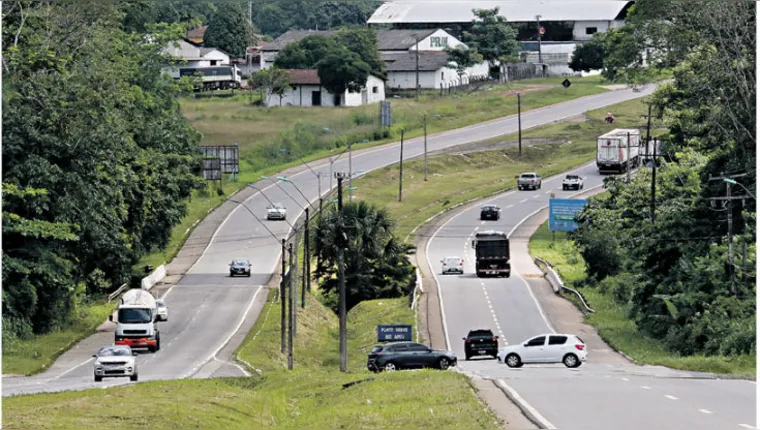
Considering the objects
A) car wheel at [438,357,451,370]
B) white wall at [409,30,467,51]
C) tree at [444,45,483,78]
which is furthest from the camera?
white wall at [409,30,467,51]

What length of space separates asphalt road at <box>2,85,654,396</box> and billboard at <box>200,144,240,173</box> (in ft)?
11.0

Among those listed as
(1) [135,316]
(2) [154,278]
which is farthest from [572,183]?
(1) [135,316]

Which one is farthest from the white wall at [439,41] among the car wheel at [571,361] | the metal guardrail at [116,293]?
the car wheel at [571,361]

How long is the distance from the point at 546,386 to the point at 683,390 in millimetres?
3210

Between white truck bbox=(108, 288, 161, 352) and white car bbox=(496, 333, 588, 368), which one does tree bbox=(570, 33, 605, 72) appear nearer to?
white truck bbox=(108, 288, 161, 352)

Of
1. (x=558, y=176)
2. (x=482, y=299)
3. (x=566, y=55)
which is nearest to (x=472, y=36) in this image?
(x=566, y=55)

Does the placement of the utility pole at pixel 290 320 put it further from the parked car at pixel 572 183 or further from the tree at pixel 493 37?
the tree at pixel 493 37

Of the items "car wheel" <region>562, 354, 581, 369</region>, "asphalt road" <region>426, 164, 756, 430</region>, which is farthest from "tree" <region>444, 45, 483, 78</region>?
"car wheel" <region>562, 354, 581, 369</region>

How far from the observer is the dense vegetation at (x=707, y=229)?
176ft

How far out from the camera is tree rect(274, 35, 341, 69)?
164 m

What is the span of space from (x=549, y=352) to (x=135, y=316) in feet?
72.1

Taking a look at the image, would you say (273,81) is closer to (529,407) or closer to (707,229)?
(707,229)

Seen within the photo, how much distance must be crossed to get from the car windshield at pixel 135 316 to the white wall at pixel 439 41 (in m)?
121

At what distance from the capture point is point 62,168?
68.6 meters
